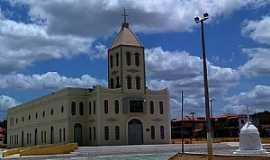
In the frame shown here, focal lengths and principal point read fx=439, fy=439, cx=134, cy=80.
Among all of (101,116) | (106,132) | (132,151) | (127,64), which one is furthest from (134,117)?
(132,151)

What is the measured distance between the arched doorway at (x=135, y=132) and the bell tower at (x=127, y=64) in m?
4.42

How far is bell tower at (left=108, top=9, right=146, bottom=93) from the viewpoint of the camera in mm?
61188

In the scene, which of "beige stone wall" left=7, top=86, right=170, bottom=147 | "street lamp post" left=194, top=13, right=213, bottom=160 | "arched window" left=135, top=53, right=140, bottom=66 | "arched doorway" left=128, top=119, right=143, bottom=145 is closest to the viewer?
"street lamp post" left=194, top=13, right=213, bottom=160

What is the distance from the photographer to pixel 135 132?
60.6 m

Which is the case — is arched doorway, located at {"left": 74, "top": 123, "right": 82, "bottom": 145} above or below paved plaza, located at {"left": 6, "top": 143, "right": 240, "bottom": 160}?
above

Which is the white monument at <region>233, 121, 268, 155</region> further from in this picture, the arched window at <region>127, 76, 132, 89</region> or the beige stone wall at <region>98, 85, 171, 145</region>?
the arched window at <region>127, 76, 132, 89</region>

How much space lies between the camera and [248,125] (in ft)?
106

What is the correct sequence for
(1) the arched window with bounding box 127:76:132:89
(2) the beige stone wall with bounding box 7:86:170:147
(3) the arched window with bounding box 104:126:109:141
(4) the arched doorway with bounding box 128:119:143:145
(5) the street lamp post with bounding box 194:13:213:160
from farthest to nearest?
(1) the arched window with bounding box 127:76:132:89 → (4) the arched doorway with bounding box 128:119:143:145 → (2) the beige stone wall with bounding box 7:86:170:147 → (3) the arched window with bounding box 104:126:109:141 → (5) the street lamp post with bounding box 194:13:213:160

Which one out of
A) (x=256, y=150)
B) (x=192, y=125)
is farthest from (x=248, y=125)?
(x=192, y=125)

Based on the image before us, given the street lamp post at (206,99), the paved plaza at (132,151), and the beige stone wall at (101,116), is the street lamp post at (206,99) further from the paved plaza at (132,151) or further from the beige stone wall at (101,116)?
the beige stone wall at (101,116)

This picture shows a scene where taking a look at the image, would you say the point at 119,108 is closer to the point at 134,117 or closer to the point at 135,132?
the point at 134,117

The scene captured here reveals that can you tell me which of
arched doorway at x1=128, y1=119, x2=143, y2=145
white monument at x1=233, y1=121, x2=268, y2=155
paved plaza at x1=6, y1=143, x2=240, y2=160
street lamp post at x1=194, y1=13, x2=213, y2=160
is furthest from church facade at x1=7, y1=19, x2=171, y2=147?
street lamp post at x1=194, y1=13, x2=213, y2=160

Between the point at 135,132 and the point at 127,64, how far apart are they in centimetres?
954

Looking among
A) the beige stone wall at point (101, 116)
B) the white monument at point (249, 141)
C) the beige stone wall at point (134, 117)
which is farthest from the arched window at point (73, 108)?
the white monument at point (249, 141)
